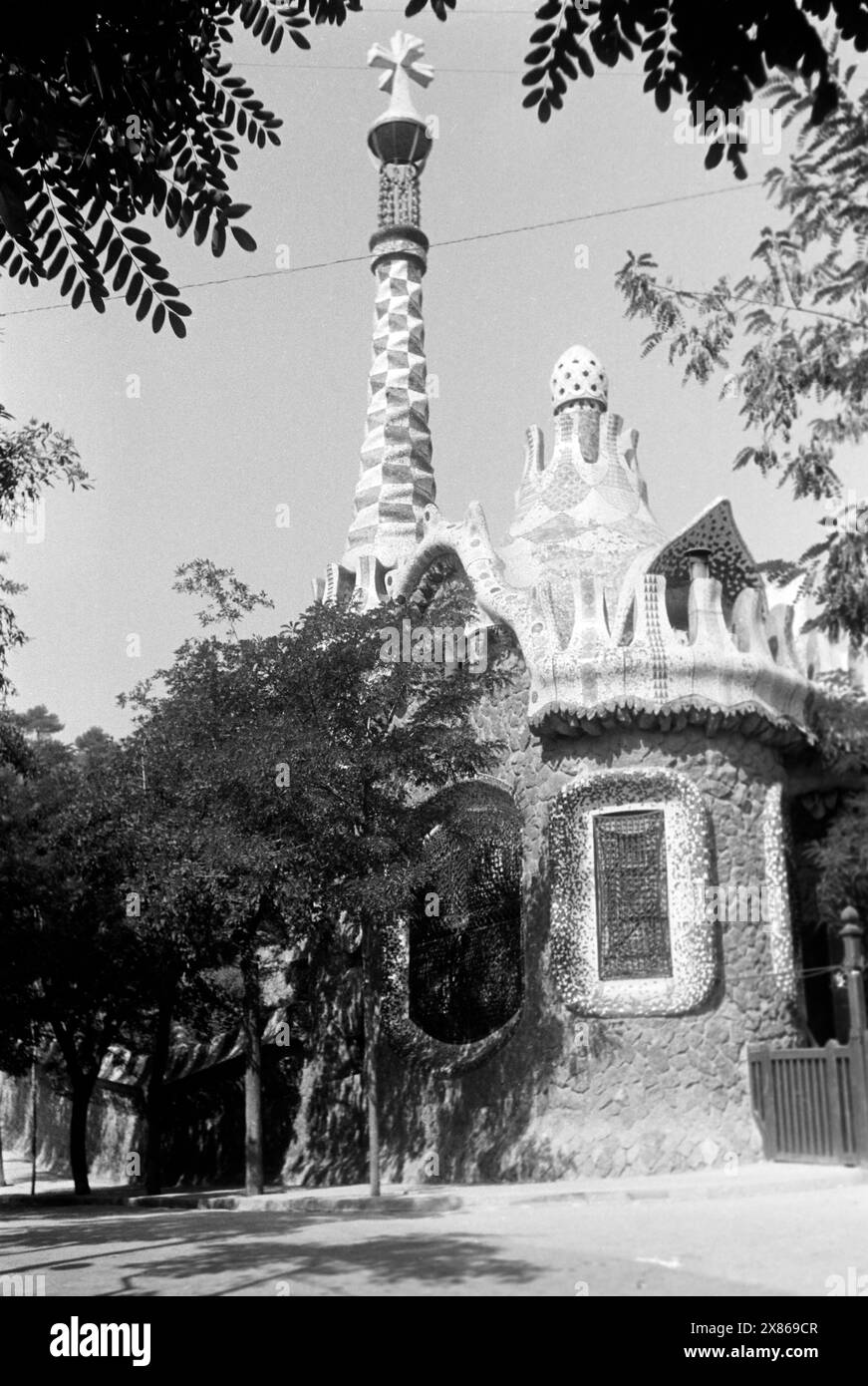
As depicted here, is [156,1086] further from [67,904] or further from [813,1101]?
[813,1101]

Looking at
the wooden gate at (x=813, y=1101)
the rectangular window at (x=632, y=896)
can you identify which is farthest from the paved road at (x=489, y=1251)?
the rectangular window at (x=632, y=896)

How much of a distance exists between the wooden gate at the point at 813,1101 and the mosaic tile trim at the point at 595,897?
116 cm

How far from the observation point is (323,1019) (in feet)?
64.3

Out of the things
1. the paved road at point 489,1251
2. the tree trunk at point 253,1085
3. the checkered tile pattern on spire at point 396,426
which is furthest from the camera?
the checkered tile pattern on spire at point 396,426

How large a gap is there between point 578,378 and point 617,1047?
9.72 meters

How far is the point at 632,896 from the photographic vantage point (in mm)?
16188

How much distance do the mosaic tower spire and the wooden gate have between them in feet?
33.6

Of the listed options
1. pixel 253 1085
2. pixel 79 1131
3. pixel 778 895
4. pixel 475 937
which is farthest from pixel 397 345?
pixel 79 1131

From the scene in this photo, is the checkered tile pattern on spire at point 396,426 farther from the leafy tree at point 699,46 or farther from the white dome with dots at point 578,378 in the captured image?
the leafy tree at point 699,46

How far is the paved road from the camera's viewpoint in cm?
756

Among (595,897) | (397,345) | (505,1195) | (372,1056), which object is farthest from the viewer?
(397,345)

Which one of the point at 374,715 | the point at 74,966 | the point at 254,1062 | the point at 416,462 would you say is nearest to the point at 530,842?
the point at 374,715

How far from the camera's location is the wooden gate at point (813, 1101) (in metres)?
13.6

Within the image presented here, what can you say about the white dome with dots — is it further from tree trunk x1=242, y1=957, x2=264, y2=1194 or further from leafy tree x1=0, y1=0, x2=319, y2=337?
leafy tree x1=0, y1=0, x2=319, y2=337
